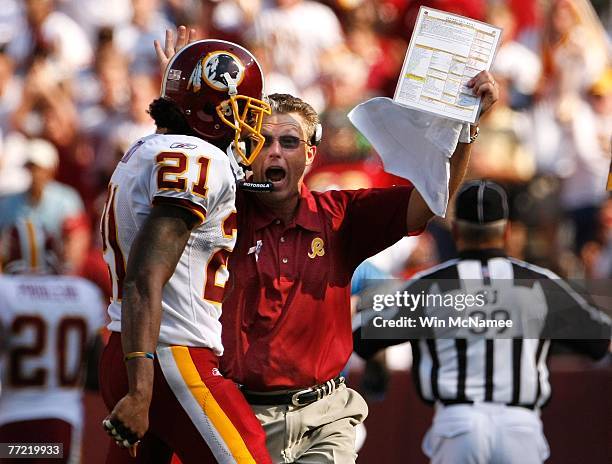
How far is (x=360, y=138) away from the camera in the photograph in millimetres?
9227

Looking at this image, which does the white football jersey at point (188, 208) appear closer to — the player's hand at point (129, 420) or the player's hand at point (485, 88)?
the player's hand at point (129, 420)

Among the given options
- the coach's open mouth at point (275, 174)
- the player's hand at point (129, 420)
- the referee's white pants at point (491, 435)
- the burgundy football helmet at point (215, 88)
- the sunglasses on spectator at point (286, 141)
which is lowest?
the referee's white pants at point (491, 435)

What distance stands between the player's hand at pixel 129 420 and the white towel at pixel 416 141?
137cm

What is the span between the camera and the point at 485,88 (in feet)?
13.8

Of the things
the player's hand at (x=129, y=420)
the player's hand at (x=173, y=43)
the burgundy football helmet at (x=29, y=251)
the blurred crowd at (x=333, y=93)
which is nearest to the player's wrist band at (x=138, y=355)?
the player's hand at (x=129, y=420)

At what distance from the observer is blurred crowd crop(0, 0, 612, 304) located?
9188mm

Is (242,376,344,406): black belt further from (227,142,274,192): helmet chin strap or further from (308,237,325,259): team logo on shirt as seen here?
(227,142,274,192): helmet chin strap

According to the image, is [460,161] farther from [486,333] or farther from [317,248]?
[486,333]

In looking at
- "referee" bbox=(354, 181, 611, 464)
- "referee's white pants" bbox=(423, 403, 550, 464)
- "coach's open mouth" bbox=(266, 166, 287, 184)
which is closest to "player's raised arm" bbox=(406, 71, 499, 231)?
"coach's open mouth" bbox=(266, 166, 287, 184)

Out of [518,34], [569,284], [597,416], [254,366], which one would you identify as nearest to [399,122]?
[254,366]

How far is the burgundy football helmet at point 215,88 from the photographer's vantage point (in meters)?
4.10

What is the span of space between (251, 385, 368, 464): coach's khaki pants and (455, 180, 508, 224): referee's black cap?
1.81 meters

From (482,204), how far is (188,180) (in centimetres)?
275

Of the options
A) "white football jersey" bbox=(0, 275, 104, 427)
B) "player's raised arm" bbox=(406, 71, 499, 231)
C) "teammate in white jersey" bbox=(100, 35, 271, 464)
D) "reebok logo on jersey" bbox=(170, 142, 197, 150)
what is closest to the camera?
"teammate in white jersey" bbox=(100, 35, 271, 464)
